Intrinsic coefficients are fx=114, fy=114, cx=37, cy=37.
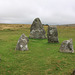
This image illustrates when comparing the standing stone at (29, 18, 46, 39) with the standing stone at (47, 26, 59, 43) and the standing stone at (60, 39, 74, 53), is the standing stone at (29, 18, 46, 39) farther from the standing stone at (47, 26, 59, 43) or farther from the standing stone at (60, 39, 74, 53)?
the standing stone at (60, 39, 74, 53)

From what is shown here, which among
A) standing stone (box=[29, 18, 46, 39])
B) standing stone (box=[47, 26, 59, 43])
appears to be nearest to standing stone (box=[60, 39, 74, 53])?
standing stone (box=[47, 26, 59, 43])

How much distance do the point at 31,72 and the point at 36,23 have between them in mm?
15509

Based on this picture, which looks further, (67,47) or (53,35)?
(53,35)

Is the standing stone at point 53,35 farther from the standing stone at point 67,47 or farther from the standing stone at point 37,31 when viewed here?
the standing stone at point 67,47

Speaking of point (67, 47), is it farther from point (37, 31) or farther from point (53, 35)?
point (37, 31)

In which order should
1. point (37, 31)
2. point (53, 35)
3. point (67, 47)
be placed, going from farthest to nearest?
point (37, 31)
point (53, 35)
point (67, 47)

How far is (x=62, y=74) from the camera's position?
6.44 metres

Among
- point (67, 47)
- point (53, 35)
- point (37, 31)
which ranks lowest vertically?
point (67, 47)

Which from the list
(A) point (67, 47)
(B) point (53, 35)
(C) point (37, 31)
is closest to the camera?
(A) point (67, 47)

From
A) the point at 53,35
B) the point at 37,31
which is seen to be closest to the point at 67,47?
the point at 53,35

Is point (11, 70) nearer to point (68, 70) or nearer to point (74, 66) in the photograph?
point (68, 70)

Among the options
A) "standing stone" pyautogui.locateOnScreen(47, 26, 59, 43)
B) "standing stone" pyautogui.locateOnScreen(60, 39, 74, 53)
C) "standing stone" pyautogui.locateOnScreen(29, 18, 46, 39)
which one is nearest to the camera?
"standing stone" pyautogui.locateOnScreen(60, 39, 74, 53)

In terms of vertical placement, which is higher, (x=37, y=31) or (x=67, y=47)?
(x=37, y=31)

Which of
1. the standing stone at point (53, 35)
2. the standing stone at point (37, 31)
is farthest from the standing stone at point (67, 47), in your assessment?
the standing stone at point (37, 31)
